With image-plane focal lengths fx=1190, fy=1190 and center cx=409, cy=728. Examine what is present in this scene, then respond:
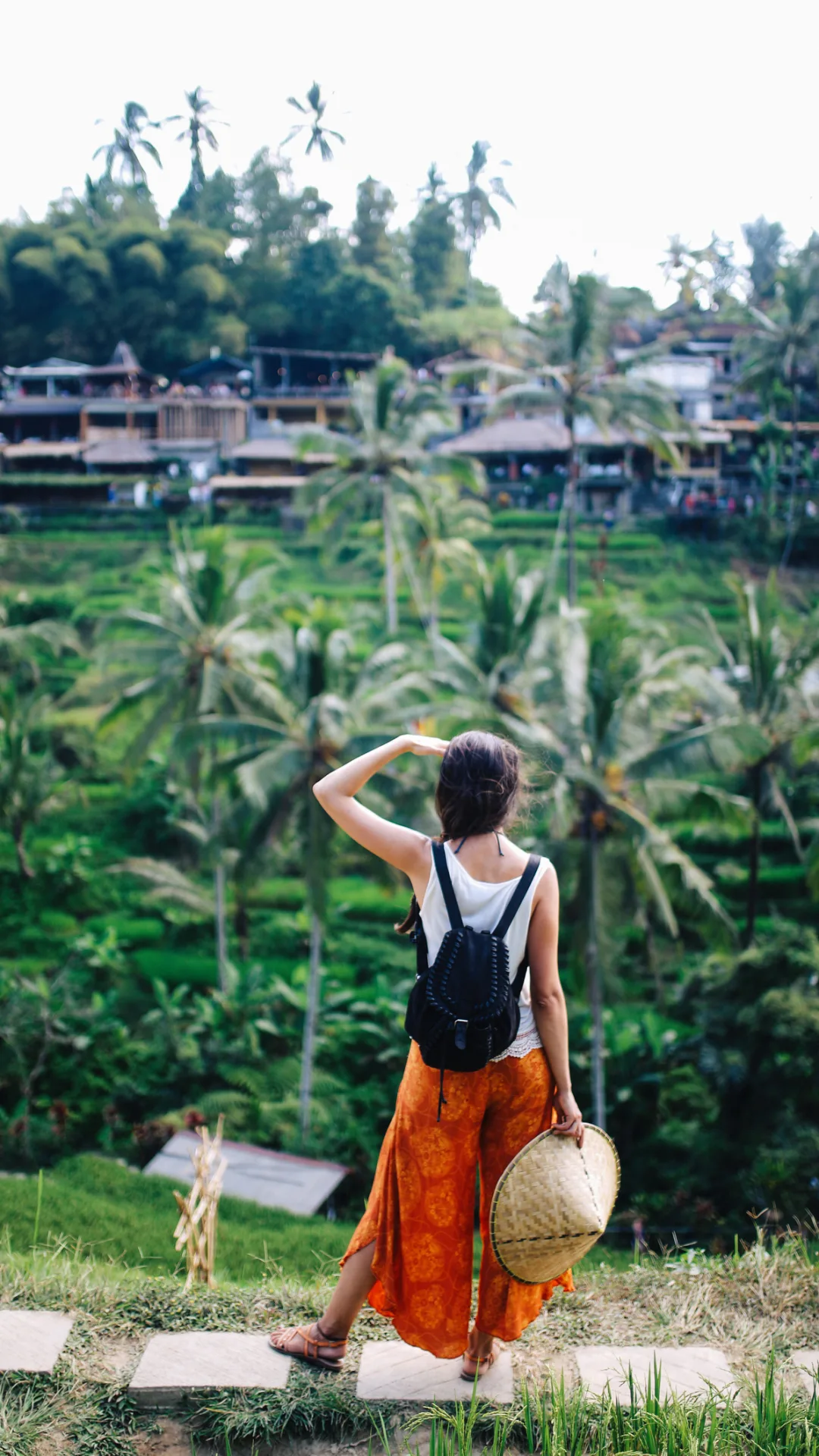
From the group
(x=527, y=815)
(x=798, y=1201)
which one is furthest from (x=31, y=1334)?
(x=798, y=1201)

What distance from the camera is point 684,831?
20.6 metres

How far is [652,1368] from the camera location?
8.95 ft

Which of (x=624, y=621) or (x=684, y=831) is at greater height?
(x=624, y=621)

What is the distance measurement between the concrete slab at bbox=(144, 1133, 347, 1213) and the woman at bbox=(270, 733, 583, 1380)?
1010 cm

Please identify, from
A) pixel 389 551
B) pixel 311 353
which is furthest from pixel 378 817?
pixel 311 353

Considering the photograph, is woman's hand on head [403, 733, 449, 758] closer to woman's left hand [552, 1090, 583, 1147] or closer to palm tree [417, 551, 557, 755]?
woman's left hand [552, 1090, 583, 1147]

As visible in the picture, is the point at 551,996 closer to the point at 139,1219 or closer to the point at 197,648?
the point at 139,1219

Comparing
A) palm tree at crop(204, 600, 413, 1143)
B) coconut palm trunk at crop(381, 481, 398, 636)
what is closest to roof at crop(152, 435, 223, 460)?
coconut palm trunk at crop(381, 481, 398, 636)

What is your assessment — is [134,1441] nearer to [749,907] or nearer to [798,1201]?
[798,1201]

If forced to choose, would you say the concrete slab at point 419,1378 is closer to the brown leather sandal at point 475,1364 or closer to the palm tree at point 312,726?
the brown leather sandal at point 475,1364

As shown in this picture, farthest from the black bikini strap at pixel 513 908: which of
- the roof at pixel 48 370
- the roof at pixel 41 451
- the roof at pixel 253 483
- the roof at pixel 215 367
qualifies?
the roof at pixel 48 370

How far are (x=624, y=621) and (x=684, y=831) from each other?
29.8 feet

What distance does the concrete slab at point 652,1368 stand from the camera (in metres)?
2.79

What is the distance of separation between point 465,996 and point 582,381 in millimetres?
20321
